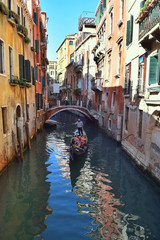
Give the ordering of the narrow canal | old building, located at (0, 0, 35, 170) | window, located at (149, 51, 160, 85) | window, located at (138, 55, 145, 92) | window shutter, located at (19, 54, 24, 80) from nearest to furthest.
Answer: the narrow canal
window, located at (149, 51, 160, 85)
old building, located at (0, 0, 35, 170)
window, located at (138, 55, 145, 92)
window shutter, located at (19, 54, 24, 80)

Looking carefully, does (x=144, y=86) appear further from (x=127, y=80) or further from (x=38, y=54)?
(x=38, y=54)

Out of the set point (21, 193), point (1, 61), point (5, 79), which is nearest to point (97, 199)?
point (21, 193)

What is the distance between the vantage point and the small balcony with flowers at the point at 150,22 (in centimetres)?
638

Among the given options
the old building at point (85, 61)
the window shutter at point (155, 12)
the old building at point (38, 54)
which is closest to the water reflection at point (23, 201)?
the window shutter at point (155, 12)

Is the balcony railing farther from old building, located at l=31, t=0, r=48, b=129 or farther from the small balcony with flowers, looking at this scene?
old building, located at l=31, t=0, r=48, b=129

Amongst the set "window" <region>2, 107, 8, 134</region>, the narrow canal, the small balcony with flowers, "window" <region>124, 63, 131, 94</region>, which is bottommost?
the narrow canal

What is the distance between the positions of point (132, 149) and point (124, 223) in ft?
16.5

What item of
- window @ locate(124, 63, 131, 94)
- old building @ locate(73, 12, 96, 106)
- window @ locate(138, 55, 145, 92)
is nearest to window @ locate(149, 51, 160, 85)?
window @ locate(138, 55, 145, 92)

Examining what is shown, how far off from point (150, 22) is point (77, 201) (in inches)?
258

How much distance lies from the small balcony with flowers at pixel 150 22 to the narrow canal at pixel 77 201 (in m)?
5.10

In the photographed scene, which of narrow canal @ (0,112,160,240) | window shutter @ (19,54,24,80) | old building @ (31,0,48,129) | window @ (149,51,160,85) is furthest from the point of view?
old building @ (31,0,48,129)

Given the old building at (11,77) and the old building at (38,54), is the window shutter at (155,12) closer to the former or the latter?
the old building at (11,77)

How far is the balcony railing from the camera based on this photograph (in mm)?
6393

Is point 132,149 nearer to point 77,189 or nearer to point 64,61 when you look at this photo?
point 77,189
